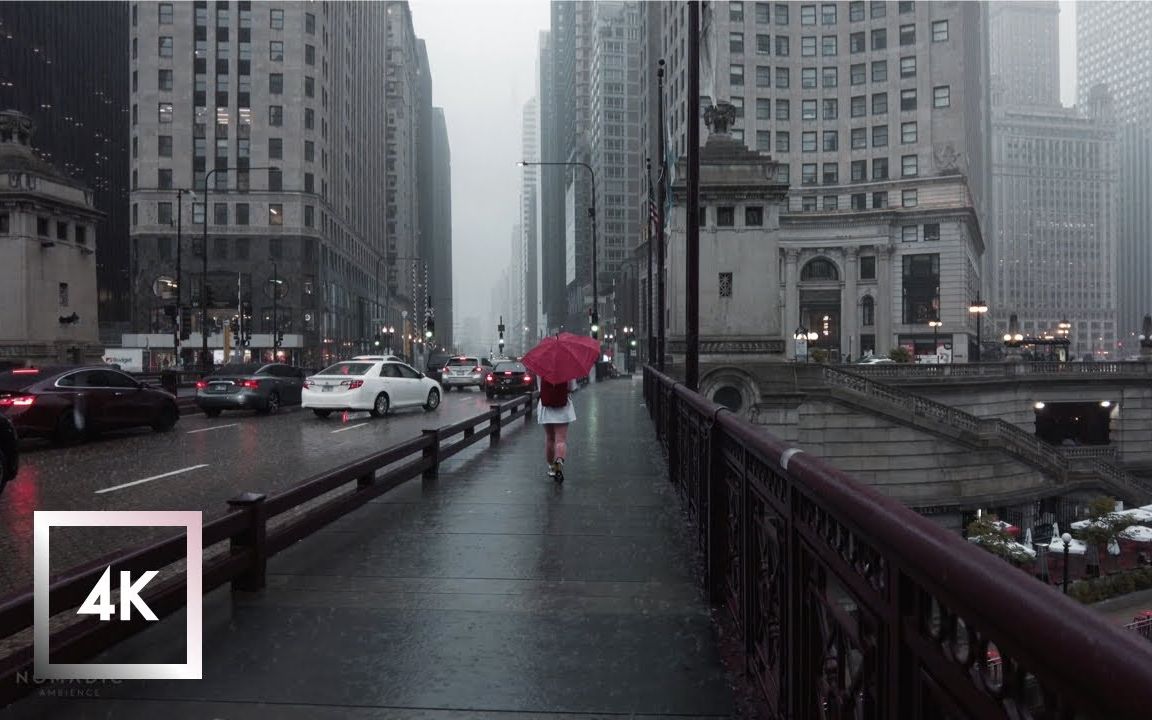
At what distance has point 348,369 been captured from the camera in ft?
76.6

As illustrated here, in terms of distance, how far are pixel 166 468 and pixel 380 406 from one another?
10.8 meters

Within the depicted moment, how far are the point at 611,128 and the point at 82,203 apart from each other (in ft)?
370

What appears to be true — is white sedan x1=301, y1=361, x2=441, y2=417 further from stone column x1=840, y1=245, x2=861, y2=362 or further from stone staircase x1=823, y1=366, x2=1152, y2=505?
stone column x1=840, y1=245, x2=861, y2=362

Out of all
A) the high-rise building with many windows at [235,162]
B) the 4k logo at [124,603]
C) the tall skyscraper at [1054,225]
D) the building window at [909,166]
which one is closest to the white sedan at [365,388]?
the 4k logo at [124,603]

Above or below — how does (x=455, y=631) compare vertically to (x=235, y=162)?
below

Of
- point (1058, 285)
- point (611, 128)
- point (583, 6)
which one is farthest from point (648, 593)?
point (1058, 285)

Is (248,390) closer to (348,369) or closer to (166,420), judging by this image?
(348,369)

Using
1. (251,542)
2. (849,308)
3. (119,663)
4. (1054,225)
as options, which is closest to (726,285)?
(251,542)

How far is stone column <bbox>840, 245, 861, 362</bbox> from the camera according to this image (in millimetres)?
72438

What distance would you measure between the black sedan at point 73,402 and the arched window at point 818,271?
65.0 metres

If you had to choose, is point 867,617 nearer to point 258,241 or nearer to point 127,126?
point 258,241

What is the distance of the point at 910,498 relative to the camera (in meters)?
34.1

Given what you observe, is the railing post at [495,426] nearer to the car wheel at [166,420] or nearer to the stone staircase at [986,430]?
the car wheel at [166,420]

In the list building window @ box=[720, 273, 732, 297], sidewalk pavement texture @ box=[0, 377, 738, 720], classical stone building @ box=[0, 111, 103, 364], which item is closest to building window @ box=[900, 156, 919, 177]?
building window @ box=[720, 273, 732, 297]
